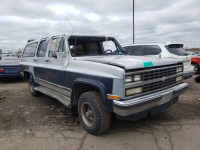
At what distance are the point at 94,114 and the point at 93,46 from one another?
216cm

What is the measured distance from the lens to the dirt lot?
2.78 metres

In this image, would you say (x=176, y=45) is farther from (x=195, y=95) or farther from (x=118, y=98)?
(x=118, y=98)

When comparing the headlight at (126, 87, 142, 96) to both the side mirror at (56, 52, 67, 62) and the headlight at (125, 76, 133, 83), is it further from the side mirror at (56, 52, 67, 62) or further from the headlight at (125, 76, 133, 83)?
the side mirror at (56, 52, 67, 62)

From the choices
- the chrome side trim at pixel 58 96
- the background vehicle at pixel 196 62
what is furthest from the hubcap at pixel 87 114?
the background vehicle at pixel 196 62

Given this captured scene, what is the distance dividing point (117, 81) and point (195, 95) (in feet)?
13.8

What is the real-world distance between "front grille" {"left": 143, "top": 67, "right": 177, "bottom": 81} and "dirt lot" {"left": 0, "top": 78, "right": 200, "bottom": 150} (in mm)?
1080

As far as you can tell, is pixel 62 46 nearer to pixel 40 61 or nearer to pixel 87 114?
pixel 40 61

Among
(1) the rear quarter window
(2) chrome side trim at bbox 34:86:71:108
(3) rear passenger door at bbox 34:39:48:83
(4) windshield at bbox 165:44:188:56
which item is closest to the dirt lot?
(2) chrome side trim at bbox 34:86:71:108

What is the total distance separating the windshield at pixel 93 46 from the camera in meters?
3.92

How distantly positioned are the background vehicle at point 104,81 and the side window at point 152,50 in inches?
93.4

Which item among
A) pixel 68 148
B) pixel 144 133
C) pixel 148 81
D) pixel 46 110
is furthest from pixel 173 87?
pixel 46 110

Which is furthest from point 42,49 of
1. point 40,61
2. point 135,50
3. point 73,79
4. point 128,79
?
point 135,50

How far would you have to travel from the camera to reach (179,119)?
3.69 meters

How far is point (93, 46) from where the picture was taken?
177 inches
